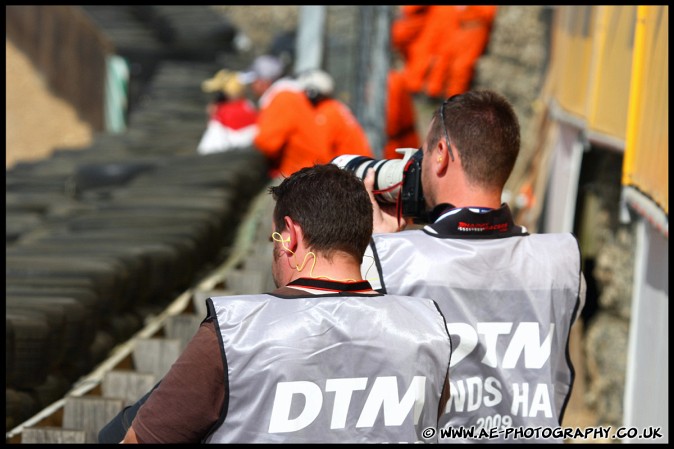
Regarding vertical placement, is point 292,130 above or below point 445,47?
below

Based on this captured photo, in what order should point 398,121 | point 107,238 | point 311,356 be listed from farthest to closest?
point 398,121
point 107,238
point 311,356

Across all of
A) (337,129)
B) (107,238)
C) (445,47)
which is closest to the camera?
(107,238)

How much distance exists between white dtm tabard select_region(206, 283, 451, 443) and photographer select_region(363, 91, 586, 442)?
0.37m

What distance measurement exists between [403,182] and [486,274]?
0.28 metres

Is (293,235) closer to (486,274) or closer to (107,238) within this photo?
(486,274)

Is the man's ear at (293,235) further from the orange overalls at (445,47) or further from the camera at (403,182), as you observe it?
the orange overalls at (445,47)

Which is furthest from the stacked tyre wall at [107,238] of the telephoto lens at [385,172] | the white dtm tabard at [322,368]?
the white dtm tabard at [322,368]

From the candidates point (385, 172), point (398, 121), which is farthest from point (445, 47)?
point (385, 172)

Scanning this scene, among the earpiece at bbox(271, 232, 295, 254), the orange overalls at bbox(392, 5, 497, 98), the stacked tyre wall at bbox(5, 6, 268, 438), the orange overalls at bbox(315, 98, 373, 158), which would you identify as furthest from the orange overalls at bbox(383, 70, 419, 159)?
the earpiece at bbox(271, 232, 295, 254)

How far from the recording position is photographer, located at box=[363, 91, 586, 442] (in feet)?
7.47

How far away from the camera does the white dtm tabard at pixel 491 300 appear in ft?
7.43

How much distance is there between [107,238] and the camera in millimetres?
5742

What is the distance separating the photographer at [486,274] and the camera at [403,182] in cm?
4

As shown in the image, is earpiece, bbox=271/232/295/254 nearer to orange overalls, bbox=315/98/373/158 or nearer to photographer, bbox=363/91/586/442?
photographer, bbox=363/91/586/442
